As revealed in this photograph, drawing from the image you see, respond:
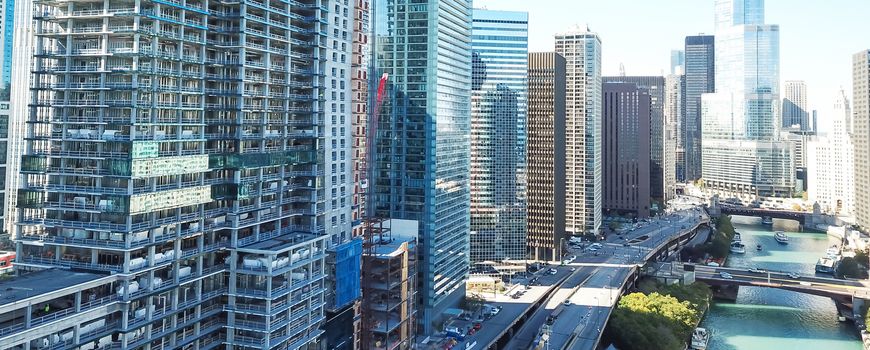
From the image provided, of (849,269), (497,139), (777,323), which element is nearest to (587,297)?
(777,323)

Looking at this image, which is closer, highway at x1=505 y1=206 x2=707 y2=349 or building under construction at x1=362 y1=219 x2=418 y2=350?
building under construction at x1=362 y1=219 x2=418 y2=350

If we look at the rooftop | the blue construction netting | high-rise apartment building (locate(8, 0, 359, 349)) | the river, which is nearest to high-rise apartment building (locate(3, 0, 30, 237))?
high-rise apartment building (locate(8, 0, 359, 349))

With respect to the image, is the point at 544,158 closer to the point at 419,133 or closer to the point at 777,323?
the point at 777,323

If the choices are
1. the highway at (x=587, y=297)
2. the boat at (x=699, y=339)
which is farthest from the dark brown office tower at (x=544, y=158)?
the boat at (x=699, y=339)

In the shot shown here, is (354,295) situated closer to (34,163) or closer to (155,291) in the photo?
(155,291)

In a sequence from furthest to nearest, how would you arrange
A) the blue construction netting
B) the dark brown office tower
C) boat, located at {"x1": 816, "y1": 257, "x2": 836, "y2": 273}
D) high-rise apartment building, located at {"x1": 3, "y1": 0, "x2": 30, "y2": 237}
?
the dark brown office tower < boat, located at {"x1": 816, "y1": 257, "x2": 836, "y2": 273} < high-rise apartment building, located at {"x1": 3, "y1": 0, "x2": 30, "y2": 237} < the blue construction netting

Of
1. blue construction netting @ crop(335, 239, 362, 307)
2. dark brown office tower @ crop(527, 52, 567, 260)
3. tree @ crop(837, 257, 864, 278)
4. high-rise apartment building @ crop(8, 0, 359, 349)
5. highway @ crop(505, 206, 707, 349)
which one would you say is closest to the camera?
high-rise apartment building @ crop(8, 0, 359, 349)

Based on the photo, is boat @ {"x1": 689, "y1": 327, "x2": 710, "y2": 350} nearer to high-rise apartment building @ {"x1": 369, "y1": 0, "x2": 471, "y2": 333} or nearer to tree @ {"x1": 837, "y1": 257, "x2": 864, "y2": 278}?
high-rise apartment building @ {"x1": 369, "y1": 0, "x2": 471, "y2": 333}

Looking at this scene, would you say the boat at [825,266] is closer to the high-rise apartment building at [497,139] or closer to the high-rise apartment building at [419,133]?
the high-rise apartment building at [497,139]
